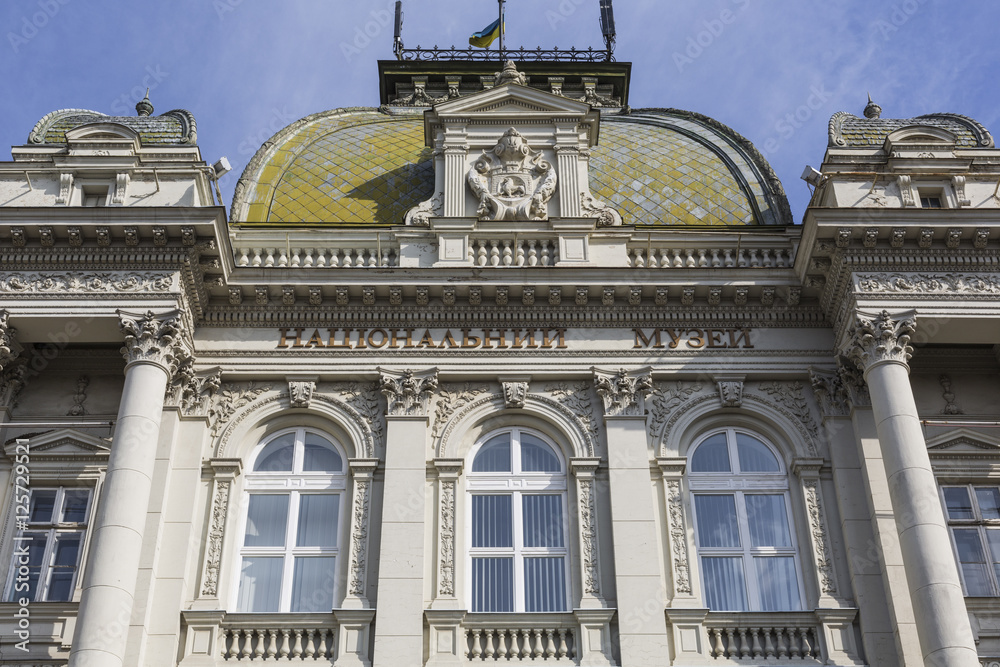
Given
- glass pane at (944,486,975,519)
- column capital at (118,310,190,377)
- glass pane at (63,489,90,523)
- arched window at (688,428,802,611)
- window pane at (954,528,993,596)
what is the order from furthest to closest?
glass pane at (944,486,975,519) < glass pane at (63,489,90,523) < column capital at (118,310,190,377) < window pane at (954,528,993,596) < arched window at (688,428,802,611)

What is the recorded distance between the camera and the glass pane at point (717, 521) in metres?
22.2

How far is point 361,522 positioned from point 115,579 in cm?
438

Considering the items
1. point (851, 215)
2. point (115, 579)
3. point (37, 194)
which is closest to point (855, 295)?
point (851, 215)

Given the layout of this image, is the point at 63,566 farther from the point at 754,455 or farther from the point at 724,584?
the point at 754,455

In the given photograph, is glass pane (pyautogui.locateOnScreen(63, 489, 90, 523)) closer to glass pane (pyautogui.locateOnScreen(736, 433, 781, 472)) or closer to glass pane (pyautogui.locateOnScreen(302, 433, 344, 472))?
glass pane (pyautogui.locateOnScreen(302, 433, 344, 472))

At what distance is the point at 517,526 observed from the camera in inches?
874

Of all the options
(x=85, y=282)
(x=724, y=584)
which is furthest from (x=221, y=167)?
(x=724, y=584)

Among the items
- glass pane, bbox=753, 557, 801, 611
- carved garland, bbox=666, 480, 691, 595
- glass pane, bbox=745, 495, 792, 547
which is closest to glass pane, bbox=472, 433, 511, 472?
carved garland, bbox=666, 480, 691, 595

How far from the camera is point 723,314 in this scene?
79.7ft

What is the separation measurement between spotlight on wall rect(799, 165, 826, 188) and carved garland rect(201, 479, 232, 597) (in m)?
12.7

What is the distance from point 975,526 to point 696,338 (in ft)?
19.7

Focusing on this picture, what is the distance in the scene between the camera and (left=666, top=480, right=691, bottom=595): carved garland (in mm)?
21312

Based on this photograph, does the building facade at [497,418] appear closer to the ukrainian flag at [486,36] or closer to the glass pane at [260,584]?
the glass pane at [260,584]

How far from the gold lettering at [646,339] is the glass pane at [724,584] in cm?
429
